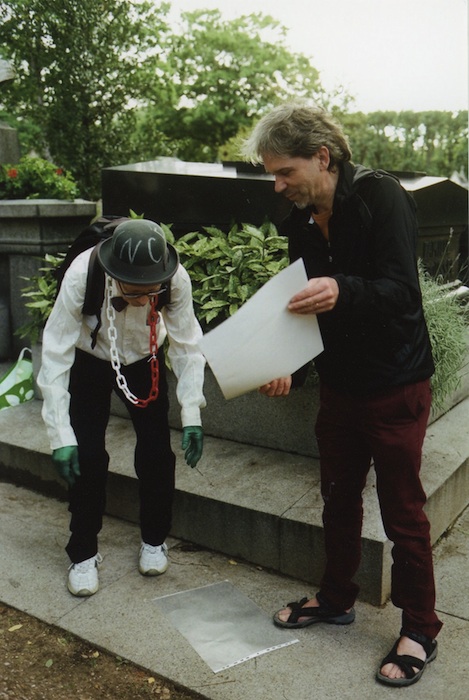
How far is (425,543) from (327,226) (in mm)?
1171

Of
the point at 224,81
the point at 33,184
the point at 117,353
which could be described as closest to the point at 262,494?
the point at 117,353

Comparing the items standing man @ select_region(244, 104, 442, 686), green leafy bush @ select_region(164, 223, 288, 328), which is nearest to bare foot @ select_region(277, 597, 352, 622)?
standing man @ select_region(244, 104, 442, 686)

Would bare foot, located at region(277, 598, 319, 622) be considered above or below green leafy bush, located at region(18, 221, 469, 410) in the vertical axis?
below

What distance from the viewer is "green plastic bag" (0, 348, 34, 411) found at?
16.8ft

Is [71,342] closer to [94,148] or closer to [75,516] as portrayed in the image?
[75,516]

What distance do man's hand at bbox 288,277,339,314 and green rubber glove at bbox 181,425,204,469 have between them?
999mm

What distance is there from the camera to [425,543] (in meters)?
2.60

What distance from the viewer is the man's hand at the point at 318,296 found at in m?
2.19

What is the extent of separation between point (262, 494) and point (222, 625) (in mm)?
711

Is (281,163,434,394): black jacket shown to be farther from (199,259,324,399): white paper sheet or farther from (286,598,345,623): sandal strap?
(286,598,345,623): sandal strap

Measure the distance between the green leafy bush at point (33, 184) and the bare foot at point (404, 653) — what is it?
5.30 meters

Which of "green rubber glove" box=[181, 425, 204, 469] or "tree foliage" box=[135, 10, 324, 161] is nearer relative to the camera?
"green rubber glove" box=[181, 425, 204, 469]

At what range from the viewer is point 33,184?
6.79 metres

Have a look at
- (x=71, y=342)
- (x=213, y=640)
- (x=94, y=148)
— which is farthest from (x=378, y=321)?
(x=94, y=148)
